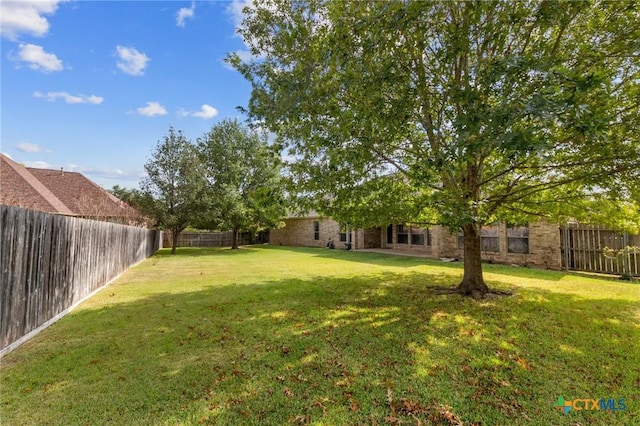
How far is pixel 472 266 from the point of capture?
7.07 metres

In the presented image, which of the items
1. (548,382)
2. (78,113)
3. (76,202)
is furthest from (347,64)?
(76,202)

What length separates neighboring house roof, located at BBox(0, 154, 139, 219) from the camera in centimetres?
1441

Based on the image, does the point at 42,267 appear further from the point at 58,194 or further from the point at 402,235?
the point at 402,235

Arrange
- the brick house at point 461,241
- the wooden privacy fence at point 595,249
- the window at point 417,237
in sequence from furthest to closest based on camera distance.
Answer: the window at point 417,237 → the brick house at point 461,241 → the wooden privacy fence at point 595,249

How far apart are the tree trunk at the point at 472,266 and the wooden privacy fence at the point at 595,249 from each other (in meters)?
6.03

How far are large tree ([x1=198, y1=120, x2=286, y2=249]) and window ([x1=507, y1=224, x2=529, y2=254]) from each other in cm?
1332

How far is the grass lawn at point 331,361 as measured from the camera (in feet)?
9.27

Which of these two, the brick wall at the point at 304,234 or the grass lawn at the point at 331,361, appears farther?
the brick wall at the point at 304,234

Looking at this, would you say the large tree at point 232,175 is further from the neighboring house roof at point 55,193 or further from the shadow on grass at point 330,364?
the shadow on grass at point 330,364

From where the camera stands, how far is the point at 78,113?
12.7 metres

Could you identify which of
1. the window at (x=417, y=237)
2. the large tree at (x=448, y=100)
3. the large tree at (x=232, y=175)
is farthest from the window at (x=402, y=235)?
the large tree at (x=448, y=100)

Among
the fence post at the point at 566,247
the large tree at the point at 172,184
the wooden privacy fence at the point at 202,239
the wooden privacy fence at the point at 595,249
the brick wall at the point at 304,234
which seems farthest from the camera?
the wooden privacy fence at the point at 202,239

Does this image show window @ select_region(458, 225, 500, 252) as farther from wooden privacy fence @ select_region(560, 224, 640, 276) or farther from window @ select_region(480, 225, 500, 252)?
wooden privacy fence @ select_region(560, 224, 640, 276)

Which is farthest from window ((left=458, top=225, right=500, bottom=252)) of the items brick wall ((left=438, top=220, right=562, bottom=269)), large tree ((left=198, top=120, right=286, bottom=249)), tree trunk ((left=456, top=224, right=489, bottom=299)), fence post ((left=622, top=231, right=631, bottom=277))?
large tree ((left=198, top=120, right=286, bottom=249))
